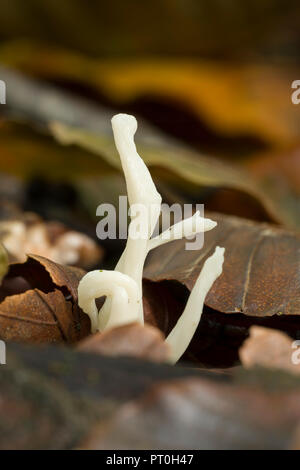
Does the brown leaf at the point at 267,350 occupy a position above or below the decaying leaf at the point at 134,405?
above

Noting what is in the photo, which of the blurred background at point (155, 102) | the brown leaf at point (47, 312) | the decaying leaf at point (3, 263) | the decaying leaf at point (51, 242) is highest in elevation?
the blurred background at point (155, 102)

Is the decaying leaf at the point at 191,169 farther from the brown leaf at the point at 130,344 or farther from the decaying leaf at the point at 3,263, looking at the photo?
the brown leaf at the point at 130,344

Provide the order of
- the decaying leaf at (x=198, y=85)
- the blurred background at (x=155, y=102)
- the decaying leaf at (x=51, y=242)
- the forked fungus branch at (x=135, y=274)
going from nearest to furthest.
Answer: the forked fungus branch at (x=135, y=274), the decaying leaf at (x=51, y=242), the blurred background at (x=155, y=102), the decaying leaf at (x=198, y=85)

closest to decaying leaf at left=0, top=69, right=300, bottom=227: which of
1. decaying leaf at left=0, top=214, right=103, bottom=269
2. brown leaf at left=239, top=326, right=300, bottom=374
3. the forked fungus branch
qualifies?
decaying leaf at left=0, top=214, right=103, bottom=269

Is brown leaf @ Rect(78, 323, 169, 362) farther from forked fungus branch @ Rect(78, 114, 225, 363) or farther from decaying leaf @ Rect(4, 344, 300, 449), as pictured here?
forked fungus branch @ Rect(78, 114, 225, 363)

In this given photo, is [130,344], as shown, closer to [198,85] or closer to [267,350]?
[267,350]

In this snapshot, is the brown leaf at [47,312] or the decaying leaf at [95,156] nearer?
the brown leaf at [47,312]

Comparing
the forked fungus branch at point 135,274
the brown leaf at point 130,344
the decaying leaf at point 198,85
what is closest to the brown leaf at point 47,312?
the forked fungus branch at point 135,274
